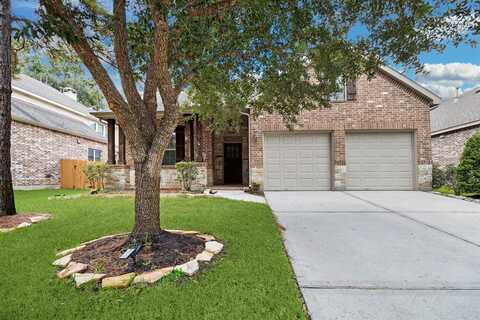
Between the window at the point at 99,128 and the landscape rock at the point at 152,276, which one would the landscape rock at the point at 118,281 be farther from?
the window at the point at 99,128

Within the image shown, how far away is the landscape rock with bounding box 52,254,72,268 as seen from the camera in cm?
306

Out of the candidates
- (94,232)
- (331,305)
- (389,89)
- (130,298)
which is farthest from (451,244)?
(389,89)

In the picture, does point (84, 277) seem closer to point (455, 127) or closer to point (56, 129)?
point (56, 129)

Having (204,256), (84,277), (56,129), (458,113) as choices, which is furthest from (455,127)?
(56,129)

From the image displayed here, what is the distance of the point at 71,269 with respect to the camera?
2840 millimetres

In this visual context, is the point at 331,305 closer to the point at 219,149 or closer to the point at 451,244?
the point at 451,244

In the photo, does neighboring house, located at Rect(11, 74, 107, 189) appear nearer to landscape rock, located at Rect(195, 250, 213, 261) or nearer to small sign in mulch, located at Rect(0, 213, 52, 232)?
small sign in mulch, located at Rect(0, 213, 52, 232)

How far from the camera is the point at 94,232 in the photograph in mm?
4445

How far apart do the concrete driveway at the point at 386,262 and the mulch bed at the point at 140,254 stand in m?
1.45

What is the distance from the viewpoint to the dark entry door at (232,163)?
1267cm

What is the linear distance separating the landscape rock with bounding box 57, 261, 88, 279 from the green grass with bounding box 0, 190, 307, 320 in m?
0.09

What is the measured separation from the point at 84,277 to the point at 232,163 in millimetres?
10376

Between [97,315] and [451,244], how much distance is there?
190 inches

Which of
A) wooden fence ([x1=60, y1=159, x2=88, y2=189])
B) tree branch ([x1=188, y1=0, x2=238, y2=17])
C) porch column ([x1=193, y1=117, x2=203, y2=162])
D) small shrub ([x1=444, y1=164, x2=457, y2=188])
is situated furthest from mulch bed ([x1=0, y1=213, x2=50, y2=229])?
small shrub ([x1=444, y1=164, x2=457, y2=188])
